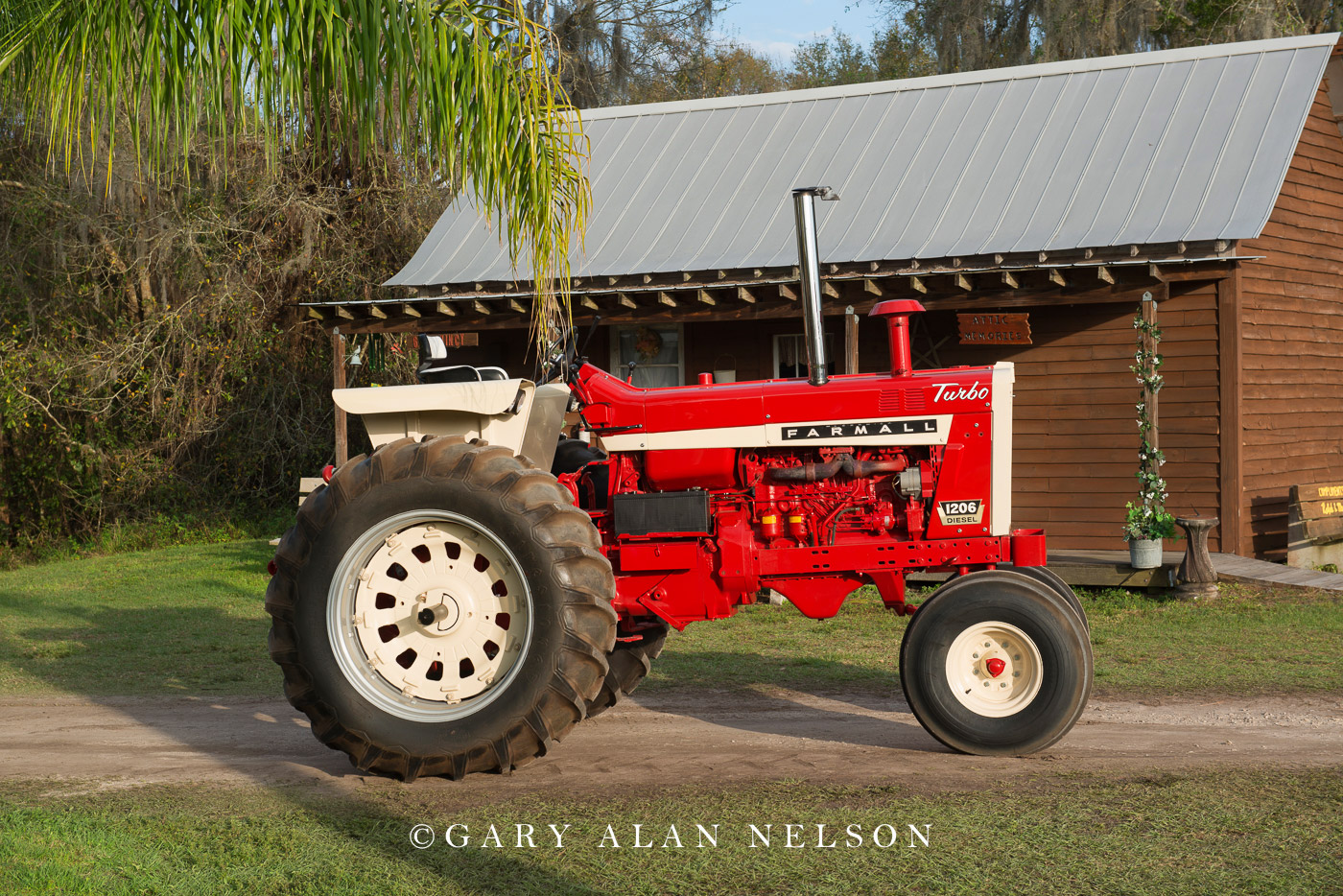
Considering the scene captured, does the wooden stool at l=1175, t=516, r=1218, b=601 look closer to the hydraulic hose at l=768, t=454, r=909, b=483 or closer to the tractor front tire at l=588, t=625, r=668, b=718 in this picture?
the hydraulic hose at l=768, t=454, r=909, b=483

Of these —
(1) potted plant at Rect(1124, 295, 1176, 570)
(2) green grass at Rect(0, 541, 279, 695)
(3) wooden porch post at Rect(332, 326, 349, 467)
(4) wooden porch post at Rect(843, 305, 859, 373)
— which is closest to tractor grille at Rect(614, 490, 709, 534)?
(2) green grass at Rect(0, 541, 279, 695)

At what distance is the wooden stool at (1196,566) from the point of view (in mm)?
9727

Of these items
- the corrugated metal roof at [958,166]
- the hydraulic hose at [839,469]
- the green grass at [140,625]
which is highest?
the corrugated metal roof at [958,166]

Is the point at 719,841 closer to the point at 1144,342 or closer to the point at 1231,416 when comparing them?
the point at 1144,342

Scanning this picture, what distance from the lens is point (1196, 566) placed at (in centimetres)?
977

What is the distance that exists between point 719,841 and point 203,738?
120 inches

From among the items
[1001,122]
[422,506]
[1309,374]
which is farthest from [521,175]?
[1309,374]

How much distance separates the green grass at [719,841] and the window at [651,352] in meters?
9.95

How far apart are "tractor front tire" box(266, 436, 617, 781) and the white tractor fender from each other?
33 centimetres

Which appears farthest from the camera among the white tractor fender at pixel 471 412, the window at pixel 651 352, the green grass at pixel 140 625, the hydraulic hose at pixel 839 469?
the window at pixel 651 352

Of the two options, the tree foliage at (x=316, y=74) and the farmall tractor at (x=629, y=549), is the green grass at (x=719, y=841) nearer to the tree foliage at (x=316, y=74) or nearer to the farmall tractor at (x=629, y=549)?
the farmall tractor at (x=629, y=549)

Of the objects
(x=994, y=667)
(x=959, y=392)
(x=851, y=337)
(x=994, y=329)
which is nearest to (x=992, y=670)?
(x=994, y=667)

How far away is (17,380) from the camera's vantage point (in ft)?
57.6

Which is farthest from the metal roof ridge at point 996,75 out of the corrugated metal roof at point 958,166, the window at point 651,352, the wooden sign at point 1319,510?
the wooden sign at point 1319,510
